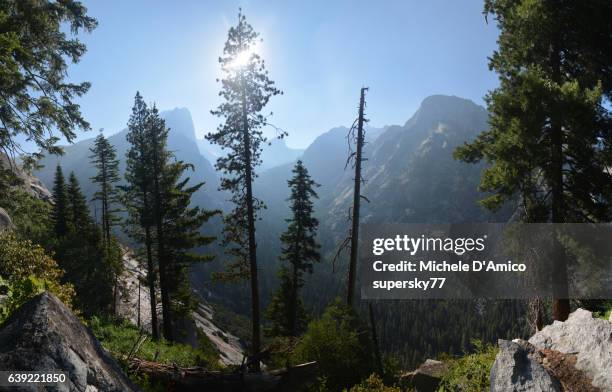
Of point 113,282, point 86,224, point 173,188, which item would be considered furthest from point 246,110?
point 86,224

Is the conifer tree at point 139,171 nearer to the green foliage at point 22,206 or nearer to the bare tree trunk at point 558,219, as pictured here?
the green foliage at point 22,206

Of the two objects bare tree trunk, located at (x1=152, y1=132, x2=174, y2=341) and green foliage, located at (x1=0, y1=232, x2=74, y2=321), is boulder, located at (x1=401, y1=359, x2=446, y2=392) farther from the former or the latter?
bare tree trunk, located at (x1=152, y1=132, x2=174, y2=341)

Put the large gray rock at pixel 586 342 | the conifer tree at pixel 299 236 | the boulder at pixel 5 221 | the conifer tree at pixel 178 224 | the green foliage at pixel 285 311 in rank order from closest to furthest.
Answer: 1. the large gray rock at pixel 586 342
2. the boulder at pixel 5 221
3. the conifer tree at pixel 178 224
4. the conifer tree at pixel 299 236
5. the green foliage at pixel 285 311

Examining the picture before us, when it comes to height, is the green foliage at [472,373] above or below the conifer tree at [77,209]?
below

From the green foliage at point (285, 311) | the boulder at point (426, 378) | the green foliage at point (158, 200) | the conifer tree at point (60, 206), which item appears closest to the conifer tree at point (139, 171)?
the green foliage at point (158, 200)

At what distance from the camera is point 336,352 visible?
10453mm

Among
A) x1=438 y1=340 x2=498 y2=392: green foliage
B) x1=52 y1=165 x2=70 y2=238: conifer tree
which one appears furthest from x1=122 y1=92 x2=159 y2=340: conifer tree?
x1=52 y1=165 x2=70 y2=238: conifer tree

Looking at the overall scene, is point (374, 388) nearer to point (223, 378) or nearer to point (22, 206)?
point (223, 378)

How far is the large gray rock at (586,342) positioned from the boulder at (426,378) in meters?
2.57

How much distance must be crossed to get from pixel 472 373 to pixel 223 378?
229 inches

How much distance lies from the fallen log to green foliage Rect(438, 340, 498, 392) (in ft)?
11.6

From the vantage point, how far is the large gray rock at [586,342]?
20.3ft

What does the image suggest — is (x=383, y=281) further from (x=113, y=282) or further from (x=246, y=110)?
(x=113, y=282)

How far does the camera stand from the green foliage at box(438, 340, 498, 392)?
732 centimetres
